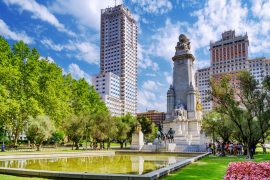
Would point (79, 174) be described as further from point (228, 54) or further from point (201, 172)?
point (228, 54)

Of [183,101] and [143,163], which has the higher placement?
[183,101]

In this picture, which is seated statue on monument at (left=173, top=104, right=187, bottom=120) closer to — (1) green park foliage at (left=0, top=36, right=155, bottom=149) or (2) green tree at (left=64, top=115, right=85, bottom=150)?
(1) green park foliage at (left=0, top=36, right=155, bottom=149)

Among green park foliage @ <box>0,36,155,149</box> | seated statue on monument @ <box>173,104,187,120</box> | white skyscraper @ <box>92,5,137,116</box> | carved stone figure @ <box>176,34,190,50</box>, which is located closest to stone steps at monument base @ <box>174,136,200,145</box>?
seated statue on monument @ <box>173,104,187,120</box>

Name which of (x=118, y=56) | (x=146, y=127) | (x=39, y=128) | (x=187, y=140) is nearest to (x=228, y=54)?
(x=118, y=56)

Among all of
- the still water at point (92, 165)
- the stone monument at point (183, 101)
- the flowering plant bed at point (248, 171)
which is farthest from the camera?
the stone monument at point (183, 101)

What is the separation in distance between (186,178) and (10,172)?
29.6 feet

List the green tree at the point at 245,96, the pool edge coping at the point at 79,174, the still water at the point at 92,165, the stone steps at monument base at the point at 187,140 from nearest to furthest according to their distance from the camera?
the pool edge coping at the point at 79,174, the still water at the point at 92,165, the green tree at the point at 245,96, the stone steps at monument base at the point at 187,140

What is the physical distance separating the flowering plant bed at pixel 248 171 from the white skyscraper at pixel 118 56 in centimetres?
14516

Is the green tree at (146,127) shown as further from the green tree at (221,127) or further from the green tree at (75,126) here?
the green tree at (221,127)

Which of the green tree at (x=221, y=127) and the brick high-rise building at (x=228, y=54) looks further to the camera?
the brick high-rise building at (x=228, y=54)

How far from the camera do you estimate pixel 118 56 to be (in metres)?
159

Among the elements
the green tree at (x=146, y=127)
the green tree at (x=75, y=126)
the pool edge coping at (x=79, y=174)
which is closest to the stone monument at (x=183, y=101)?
the green tree at (x=75, y=126)

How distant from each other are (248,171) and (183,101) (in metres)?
48.0

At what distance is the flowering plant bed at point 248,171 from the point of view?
7.46m
